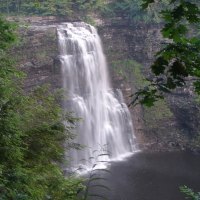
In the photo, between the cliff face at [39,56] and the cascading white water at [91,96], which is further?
the cascading white water at [91,96]

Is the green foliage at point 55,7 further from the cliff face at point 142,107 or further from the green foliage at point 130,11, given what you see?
the cliff face at point 142,107

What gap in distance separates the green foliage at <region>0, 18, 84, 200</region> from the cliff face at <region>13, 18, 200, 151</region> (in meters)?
15.2

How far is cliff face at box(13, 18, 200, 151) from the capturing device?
73.8 feet

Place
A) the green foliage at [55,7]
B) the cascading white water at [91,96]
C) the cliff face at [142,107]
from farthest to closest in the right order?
1. the green foliage at [55,7]
2. the cliff face at [142,107]
3. the cascading white water at [91,96]

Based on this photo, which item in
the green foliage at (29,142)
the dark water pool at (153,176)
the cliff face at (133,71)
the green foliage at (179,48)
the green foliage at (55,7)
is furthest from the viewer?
the green foliage at (55,7)

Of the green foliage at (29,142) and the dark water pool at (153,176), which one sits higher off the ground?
the green foliage at (29,142)

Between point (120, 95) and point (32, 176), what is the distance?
19932 mm

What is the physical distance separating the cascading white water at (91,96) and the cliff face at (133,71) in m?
0.63

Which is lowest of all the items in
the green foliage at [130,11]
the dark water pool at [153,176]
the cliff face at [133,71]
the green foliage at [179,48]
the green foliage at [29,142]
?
the dark water pool at [153,176]

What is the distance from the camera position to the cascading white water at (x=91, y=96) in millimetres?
23062

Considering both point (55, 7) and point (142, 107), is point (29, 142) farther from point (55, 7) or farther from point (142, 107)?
point (55, 7)

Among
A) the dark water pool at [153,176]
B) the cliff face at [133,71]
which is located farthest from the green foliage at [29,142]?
the cliff face at [133,71]

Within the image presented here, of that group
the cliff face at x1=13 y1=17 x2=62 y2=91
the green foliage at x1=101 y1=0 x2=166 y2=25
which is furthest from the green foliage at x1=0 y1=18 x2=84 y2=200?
the green foliage at x1=101 y1=0 x2=166 y2=25

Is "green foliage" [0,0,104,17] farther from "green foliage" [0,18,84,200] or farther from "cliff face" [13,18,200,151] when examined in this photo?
"green foliage" [0,18,84,200]
